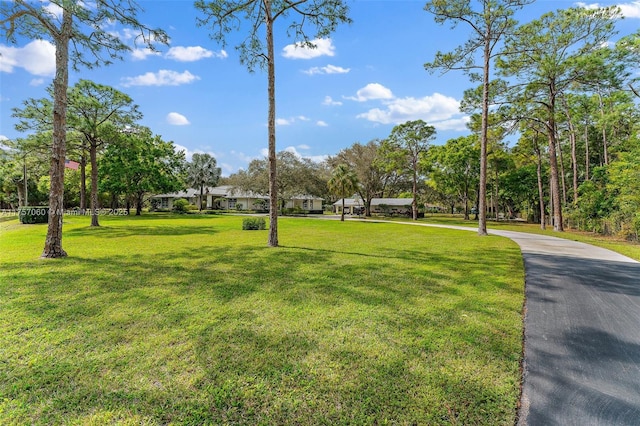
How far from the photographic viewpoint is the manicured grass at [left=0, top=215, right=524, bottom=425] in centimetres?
217

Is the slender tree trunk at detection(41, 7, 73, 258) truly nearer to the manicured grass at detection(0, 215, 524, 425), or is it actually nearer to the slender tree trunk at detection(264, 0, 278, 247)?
the manicured grass at detection(0, 215, 524, 425)

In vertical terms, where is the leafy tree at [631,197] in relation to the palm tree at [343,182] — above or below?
below

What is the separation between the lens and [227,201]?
167 ft

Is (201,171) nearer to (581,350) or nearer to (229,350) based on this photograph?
(229,350)

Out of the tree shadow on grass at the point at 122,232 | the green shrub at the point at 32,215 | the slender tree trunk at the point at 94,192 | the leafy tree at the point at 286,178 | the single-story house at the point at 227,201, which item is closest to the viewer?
the tree shadow on grass at the point at 122,232

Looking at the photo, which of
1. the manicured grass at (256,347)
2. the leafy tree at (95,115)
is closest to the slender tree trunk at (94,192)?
the leafy tree at (95,115)

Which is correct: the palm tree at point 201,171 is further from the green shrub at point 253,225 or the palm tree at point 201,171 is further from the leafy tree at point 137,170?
the green shrub at point 253,225

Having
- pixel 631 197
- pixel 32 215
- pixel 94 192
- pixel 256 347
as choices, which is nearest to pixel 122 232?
pixel 94 192

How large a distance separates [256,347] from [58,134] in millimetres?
7695

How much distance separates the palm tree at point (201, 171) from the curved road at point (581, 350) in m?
51.0

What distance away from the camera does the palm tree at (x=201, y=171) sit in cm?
5028

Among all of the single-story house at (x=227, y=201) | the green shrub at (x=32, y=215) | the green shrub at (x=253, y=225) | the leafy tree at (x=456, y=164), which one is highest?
the leafy tree at (x=456, y=164)

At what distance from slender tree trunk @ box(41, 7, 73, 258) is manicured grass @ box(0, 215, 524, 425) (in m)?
1.33

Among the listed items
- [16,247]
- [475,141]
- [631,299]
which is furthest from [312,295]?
[475,141]
